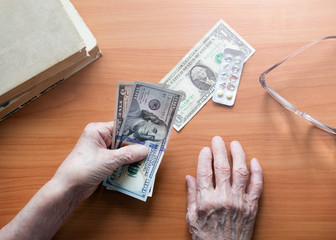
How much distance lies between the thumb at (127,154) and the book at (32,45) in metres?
0.28

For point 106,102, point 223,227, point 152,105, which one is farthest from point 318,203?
point 106,102

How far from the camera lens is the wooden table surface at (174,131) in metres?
0.69

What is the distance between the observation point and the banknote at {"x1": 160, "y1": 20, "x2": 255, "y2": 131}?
73cm

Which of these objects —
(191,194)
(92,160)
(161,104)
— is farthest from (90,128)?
(191,194)

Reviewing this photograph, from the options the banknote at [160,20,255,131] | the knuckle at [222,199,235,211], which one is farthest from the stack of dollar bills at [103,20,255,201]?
the knuckle at [222,199,235,211]

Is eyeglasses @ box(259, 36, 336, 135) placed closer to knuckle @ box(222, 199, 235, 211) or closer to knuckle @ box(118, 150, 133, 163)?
knuckle @ box(222, 199, 235, 211)

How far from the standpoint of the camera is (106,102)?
736 mm

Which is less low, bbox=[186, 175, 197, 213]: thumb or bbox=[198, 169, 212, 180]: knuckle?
bbox=[198, 169, 212, 180]: knuckle

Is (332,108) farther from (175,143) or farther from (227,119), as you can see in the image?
(175,143)

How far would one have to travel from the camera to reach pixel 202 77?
2.45 ft

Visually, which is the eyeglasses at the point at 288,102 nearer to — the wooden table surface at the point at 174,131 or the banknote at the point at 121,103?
the wooden table surface at the point at 174,131

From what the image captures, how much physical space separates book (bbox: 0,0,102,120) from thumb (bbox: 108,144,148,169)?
0.91 feet

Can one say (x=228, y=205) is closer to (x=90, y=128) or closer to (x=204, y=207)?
(x=204, y=207)

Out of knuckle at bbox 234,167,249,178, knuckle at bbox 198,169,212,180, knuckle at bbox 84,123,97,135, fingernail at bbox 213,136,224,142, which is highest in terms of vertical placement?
fingernail at bbox 213,136,224,142
